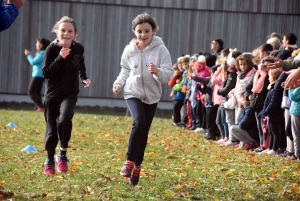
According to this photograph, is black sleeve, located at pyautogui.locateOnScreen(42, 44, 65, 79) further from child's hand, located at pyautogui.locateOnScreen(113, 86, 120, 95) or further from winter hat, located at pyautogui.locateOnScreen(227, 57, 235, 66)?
winter hat, located at pyautogui.locateOnScreen(227, 57, 235, 66)

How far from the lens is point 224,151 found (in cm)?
1396

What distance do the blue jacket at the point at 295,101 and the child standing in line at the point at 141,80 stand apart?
3.61 m

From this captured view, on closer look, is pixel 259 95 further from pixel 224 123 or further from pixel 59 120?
pixel 59 120

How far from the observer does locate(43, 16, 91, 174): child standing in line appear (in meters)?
9.66

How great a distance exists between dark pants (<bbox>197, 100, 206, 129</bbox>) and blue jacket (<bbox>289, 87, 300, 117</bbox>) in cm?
560

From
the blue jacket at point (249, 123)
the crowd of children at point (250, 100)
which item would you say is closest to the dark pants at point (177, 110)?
the crowd of children at point (250, 100)

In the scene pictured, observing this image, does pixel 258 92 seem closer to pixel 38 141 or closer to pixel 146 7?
pixel 38 141

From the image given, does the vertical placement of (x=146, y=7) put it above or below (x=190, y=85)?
above

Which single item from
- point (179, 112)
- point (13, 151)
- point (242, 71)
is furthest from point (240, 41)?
point (13, 151)

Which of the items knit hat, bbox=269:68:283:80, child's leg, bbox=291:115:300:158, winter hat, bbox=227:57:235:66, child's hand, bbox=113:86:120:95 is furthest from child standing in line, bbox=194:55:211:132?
child's hand, bbox=113:86:120:95

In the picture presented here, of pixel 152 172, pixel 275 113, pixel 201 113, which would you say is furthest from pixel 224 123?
pixel 152 172

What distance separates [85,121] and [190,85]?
9.80 feet

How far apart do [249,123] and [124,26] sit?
12.2 metres

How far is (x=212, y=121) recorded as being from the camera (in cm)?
1692
